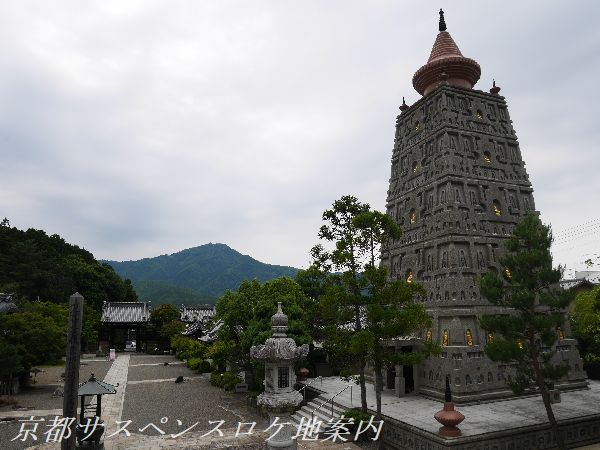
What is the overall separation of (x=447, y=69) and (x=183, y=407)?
2838cm

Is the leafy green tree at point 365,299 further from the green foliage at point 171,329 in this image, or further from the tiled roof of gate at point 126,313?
the tiled roof of gate at point 126,313

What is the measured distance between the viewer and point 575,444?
57.7 ft

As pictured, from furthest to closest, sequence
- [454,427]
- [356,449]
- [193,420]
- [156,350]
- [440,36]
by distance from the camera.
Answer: [156,350] < [440,36] < [193,420] < [356,449] < [454,427]

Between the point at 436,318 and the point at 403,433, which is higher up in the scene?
the point at 436,318

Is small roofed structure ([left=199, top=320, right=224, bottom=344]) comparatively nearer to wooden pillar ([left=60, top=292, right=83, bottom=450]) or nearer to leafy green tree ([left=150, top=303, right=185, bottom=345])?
leafy green tree ([left=150, top=303, right=185, bottom=345])

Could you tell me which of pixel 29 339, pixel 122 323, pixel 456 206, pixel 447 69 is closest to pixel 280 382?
pixel 456 206

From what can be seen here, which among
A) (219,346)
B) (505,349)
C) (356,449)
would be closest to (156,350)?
(219,346)

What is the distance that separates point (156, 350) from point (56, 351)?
33800 millimetres

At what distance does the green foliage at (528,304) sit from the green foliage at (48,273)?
63690 millimetres

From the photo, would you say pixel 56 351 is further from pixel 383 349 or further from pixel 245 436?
pixel 383 349

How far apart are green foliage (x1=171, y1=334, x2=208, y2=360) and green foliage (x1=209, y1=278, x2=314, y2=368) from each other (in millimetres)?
10064

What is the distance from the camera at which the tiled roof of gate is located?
207 feet

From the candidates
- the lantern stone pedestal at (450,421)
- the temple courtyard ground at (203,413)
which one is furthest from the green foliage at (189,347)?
the lantern stone pedestal at (450,421)

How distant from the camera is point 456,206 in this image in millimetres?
24406
